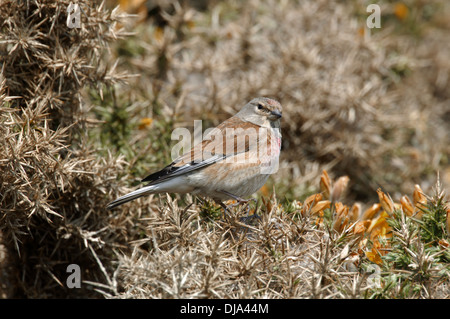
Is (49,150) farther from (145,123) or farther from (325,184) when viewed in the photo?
(325,184)

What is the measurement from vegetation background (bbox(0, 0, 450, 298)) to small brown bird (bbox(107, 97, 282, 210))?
166 mm

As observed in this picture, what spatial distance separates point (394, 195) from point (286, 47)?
82.7 inches

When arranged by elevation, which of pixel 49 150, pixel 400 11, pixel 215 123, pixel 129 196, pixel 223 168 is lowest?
pixel 129 196

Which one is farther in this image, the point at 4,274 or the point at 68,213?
the point at 68,213

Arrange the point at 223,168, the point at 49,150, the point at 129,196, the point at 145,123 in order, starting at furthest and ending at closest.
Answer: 1. the point at 145,123
2. the point at 223,168
3. the point at 129,196
4. the point at 49,150

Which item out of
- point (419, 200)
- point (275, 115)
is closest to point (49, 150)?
point (275, 115)

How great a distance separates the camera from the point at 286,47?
5.86 metres

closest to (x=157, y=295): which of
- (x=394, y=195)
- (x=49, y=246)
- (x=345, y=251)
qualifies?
(x=345, y=251)

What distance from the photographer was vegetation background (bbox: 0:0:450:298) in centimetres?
304

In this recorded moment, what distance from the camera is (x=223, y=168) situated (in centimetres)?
393

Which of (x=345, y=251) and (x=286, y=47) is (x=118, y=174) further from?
(x=286, y=47)

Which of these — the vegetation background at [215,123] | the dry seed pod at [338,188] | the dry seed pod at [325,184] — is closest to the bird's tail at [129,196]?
the vegetation background at [215,123]

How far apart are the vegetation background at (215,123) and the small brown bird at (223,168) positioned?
0.55ft

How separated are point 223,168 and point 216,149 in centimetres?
19
